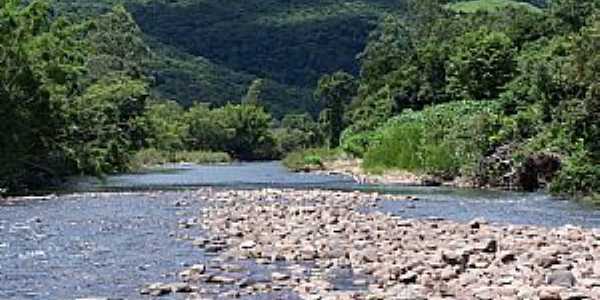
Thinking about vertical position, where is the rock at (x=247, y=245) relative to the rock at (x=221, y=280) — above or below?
above

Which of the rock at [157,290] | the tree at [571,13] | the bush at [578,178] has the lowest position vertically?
the rock at [157,290]

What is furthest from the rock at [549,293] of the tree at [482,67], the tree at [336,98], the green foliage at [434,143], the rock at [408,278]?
the tree at [336,98]

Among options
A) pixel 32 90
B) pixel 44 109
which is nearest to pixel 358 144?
pixel 44 109

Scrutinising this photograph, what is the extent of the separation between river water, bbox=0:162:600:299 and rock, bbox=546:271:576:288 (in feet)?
16.9

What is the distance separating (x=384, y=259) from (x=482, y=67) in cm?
5215

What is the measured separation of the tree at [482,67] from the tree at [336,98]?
32.6 metres

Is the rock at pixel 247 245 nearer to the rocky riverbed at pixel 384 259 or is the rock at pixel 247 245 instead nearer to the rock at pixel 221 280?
the rocky riverbed at pixel 384 259

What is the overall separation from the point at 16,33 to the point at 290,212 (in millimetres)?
23412

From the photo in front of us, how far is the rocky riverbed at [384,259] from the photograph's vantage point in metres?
14.7

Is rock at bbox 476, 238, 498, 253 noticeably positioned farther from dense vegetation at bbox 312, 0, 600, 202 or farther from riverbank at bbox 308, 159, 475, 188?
riverbank at bbox 308, 159, 475, 188

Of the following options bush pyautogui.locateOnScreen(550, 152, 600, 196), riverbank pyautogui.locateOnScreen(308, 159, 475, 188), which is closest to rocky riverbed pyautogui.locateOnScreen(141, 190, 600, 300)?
bush pyautogui.locateOnScreen(550, 152, 600, 196)

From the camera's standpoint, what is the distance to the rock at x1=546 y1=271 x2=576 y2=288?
14.5 m

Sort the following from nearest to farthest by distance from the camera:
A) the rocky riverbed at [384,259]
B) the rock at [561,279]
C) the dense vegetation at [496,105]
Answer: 1. the rock at [561,279]
2. the rocky riverbed at [384,259]
3. the dense vegetation at [496,105]

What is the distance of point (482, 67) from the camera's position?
68625 mm
